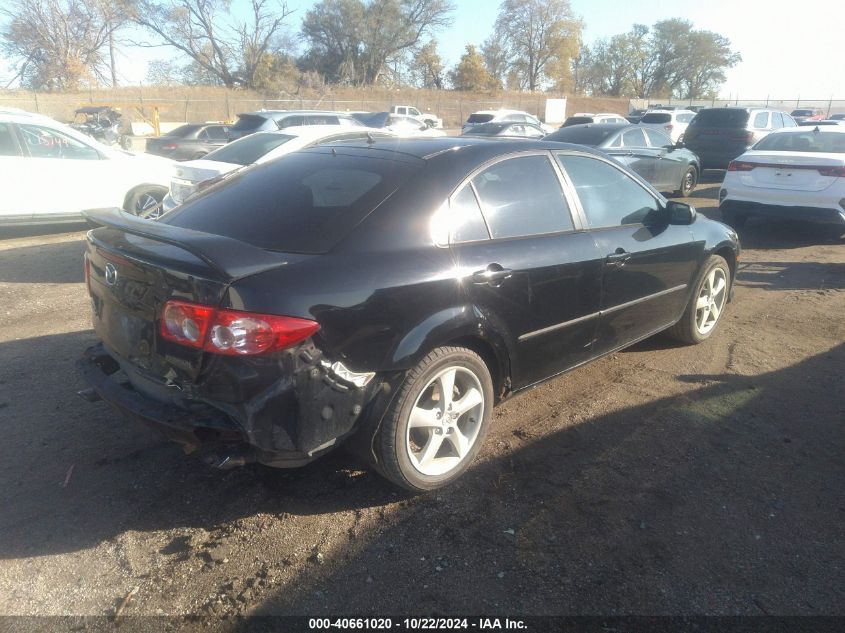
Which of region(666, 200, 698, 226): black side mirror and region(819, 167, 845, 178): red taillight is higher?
region(819, 167, 845, 178): red taillight

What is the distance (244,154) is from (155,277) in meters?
6.02

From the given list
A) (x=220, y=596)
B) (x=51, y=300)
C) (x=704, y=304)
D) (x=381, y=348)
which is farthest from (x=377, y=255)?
(x=51, y=300)

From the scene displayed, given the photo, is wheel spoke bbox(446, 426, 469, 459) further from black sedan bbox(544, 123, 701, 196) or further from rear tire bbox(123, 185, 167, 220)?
black sedan bbox(544, 123, 701, 196)

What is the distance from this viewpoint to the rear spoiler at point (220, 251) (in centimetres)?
250

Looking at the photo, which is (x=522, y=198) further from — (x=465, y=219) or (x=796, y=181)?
(x=796, y=181)

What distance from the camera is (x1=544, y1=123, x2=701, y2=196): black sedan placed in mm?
11289

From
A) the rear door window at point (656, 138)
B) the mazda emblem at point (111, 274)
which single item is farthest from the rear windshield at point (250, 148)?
the rear door window at point (656, 138)

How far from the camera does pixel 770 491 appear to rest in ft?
10.4

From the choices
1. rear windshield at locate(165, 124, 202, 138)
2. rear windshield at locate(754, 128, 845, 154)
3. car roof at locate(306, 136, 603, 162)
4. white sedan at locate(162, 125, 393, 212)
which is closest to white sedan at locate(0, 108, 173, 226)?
white sedan at locate(162, 125, 393, 212)

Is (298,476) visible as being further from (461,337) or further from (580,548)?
(580,548)

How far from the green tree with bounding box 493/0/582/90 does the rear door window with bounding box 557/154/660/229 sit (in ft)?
244

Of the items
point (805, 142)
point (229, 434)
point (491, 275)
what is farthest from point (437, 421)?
point (805, 142)

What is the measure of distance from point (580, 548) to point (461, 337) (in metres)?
1.08

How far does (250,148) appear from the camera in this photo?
27.5ft
